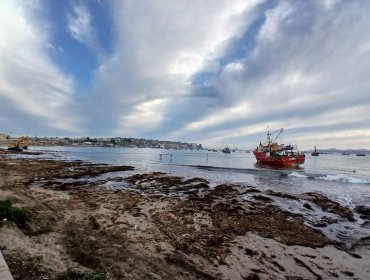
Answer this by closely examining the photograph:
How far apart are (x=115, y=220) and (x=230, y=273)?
5.73 metres

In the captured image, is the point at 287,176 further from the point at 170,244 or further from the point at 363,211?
the point at 170,244

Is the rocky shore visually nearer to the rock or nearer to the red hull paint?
the rock

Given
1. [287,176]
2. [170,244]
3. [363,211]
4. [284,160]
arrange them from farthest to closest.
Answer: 1. [284,160]
2. [287,176]
3. [363,211]
4. [170,244]

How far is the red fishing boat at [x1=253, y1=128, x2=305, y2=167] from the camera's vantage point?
65438 millimetres

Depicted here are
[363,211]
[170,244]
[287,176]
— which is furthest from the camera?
[287,176]

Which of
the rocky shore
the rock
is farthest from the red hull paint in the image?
the rocky shore

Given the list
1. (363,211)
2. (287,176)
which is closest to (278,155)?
(287,176)

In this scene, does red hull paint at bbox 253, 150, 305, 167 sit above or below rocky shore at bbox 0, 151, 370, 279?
above

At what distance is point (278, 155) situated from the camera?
68.7 m

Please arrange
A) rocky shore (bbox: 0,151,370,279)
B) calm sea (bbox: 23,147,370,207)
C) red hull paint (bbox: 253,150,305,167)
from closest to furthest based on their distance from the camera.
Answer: rocky shore (bbox: 0,151,370,279)
calm sea (bbox: 23,147,370,207)
red hull paint (bbox: 253,150,305,167)

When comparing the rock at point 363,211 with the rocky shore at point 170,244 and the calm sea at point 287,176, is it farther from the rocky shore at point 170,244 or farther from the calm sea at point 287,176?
the calm sea at point 287,176

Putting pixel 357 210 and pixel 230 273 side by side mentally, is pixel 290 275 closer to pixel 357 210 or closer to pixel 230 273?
pixel 230 273

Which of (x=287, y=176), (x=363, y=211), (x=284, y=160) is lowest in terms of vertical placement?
(x=363, y=211)

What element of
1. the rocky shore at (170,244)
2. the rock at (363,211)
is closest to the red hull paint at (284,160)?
the rock at (363,211)
